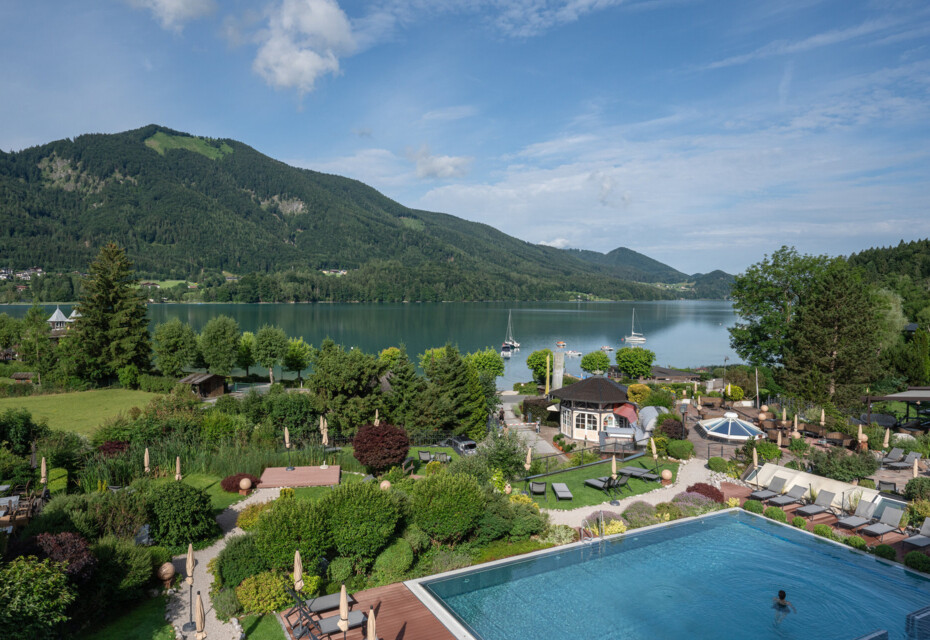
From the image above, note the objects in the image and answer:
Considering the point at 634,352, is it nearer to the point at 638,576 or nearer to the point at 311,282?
the point at 638,576

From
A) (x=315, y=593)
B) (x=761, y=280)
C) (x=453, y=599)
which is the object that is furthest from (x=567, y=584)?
(x=761, y=280)

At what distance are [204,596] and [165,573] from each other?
1.06 meters

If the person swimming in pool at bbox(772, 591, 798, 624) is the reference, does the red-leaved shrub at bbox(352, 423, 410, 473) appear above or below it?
above

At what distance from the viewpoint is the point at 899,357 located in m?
33.6

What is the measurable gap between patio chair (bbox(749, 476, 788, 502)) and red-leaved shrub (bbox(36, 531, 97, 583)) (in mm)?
16312

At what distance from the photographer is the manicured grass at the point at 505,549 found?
10.9 metres

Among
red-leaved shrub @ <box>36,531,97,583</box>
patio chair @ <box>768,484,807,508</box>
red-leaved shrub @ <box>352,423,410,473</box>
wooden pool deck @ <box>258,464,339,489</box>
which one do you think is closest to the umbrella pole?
red-leaved shrub @ <box>36,531,97,583</box>

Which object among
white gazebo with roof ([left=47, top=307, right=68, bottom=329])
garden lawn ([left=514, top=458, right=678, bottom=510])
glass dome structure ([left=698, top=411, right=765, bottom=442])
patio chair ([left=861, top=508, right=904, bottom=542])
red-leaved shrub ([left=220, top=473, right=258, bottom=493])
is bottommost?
garden lawn ([left=514, top=458, right=678, bottom=510])

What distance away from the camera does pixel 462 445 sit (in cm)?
2131

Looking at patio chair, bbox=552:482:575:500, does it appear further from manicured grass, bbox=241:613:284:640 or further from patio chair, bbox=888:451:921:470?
patio chair, bbox=888:451:921:470

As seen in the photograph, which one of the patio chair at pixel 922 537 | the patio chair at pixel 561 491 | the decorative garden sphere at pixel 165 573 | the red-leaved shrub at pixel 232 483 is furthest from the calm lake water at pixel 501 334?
Result: the decorative garden sphere at pixel 165 573

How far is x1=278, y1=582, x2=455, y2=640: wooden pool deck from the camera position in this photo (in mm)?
7840

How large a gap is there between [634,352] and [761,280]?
13301 mm

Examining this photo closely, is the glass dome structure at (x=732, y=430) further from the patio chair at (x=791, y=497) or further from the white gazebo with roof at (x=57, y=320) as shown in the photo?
the white gazebo with roof at (x=57, y=320)
